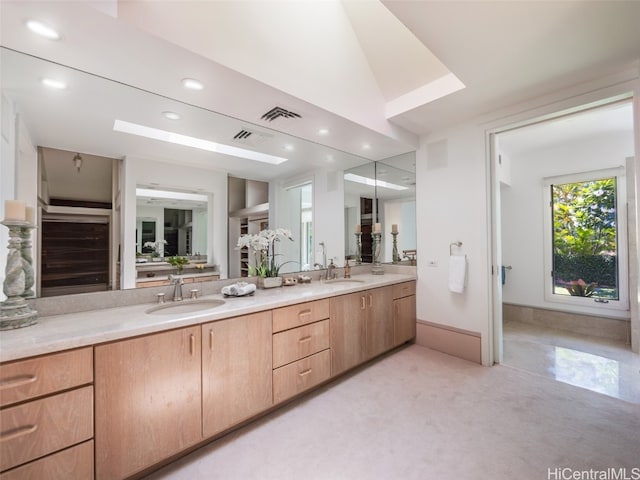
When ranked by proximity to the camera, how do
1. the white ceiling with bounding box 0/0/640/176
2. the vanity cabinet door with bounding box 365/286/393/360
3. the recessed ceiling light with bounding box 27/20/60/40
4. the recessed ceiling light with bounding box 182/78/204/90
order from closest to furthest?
the recessed ceiling light with bounding box 27/20/60/40
the white ceiling with bounding box 0/0/640/176
the recessed ceiling light with bounding box 182/78/204/90
the vanity cabinet door with bounding box 365/286/393/360

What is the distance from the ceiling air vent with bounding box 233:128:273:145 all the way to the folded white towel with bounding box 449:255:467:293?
226 centimetres

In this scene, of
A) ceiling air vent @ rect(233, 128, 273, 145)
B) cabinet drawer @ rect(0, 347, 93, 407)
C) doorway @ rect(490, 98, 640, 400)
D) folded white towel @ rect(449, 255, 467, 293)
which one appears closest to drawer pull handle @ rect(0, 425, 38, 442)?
cabinet drawer @ rect(0, 347, 93, 407)

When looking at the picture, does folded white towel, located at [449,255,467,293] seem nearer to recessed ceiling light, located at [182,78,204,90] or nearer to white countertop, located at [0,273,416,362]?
white countertop, located at [0,273,416,362]

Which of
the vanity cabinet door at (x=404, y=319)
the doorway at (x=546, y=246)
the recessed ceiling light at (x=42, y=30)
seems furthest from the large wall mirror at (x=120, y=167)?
the doorway at (x=546, y=246)

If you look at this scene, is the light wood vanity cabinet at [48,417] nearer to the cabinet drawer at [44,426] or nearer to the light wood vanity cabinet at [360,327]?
the cabinet drawer at [44,426]

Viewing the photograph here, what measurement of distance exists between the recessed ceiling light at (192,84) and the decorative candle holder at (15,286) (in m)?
1.18

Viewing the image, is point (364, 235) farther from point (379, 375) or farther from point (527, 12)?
point (527, 12)

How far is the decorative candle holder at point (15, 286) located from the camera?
1.33m

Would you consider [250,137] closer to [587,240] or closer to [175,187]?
[175,187]

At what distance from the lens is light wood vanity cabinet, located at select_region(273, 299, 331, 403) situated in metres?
1.97

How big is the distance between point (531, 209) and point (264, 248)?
161 inches

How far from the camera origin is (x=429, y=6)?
61.7 inches

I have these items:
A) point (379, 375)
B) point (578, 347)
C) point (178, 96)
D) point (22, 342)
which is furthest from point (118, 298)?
point (578, 347)

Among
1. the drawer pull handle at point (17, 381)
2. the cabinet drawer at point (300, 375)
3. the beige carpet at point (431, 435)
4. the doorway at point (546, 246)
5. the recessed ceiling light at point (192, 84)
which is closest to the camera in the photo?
the drawer pull handle at point (17, 381)
